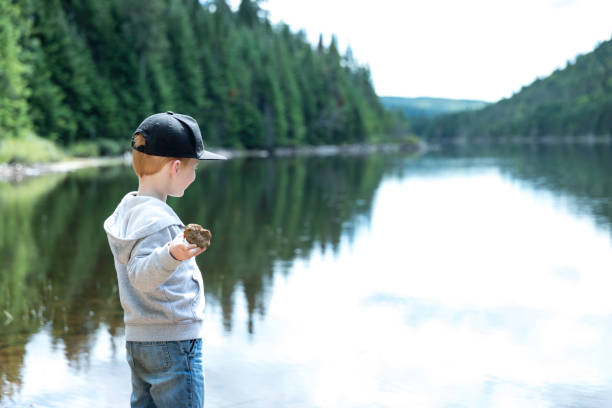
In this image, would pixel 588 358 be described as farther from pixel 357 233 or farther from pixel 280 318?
pixel 357 233

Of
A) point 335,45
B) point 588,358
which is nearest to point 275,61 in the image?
point 335,45

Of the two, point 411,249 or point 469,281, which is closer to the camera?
point 469,281

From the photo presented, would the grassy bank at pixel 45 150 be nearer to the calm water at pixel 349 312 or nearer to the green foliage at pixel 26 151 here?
the green foliage at pixel 26 151

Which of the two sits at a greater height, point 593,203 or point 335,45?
point 335,45

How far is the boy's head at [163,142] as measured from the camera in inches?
107

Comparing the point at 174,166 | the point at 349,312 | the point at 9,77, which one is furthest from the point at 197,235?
the point at 9,77

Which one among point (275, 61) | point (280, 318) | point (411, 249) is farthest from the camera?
point (275, 61)

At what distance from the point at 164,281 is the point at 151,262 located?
0.12 metres

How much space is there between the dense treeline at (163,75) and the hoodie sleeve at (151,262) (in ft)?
124

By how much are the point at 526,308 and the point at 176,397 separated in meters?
5.86

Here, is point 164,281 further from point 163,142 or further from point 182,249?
point 163,142

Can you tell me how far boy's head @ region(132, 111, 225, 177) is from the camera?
2.73m

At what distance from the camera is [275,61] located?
94562mm

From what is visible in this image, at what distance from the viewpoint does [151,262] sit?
2.55m
